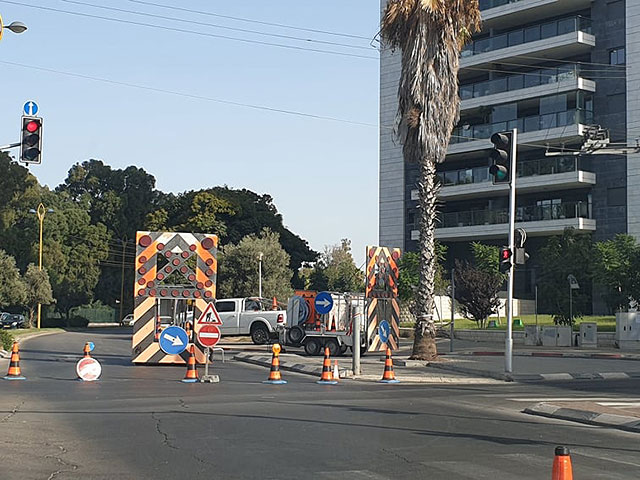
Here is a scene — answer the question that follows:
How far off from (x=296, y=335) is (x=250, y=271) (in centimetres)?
2737

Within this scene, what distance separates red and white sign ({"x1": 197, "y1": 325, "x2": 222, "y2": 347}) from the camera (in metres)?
20.2

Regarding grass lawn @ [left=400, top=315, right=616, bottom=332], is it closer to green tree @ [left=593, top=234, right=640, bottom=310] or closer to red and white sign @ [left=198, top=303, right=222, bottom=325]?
green tree @ [left=593, top=234, right=640, bottom=310]

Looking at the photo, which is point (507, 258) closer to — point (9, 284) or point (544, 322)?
point (544, 322)

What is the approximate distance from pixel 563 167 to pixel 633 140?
4.80 m

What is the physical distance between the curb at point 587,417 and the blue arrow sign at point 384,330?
44.2 feet

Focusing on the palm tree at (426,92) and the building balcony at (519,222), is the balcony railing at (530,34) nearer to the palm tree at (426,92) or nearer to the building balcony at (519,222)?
the building balcony at (519,222)

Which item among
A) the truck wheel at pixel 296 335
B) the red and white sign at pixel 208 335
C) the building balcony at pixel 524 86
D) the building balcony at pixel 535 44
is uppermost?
the building balcony at pixel 535 44

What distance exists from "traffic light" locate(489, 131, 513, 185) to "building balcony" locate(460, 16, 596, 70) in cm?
3448

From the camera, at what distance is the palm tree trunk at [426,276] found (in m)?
28.1

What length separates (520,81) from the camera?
5669cm

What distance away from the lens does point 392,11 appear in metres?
28.4

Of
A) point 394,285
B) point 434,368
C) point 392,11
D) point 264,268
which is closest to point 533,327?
point 394,285

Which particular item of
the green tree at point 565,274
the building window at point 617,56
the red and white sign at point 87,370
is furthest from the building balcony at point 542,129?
the red and white sign at point 87,370

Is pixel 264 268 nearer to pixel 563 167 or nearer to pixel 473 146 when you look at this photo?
pixel 473 146
